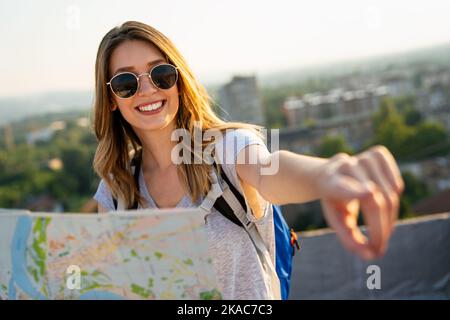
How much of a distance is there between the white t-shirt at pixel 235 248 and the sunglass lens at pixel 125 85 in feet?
0.92

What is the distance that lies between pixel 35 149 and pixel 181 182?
47.4 meters

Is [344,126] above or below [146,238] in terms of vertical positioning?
above

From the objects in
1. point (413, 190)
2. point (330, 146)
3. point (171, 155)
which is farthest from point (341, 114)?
point (171, 155)

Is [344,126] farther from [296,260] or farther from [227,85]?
[296,260]

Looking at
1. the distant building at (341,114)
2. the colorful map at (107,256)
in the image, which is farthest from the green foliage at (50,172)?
the colorful map at (107,256)

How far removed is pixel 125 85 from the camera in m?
1.39

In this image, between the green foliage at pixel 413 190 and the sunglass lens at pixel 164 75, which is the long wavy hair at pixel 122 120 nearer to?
the sunglass lens at pixel 164 75

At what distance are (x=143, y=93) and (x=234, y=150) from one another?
0.29 m

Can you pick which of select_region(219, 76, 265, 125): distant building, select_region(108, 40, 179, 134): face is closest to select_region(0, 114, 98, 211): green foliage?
select_region(219, 76, 265, 125): distant building

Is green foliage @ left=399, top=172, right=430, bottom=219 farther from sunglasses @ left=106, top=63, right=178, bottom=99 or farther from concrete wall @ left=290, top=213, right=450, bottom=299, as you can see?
sunglasses @ left=106, top=63, right=178, bottom=99

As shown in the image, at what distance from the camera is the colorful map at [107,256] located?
836 millimetres

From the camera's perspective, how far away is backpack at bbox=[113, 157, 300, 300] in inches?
47.9
